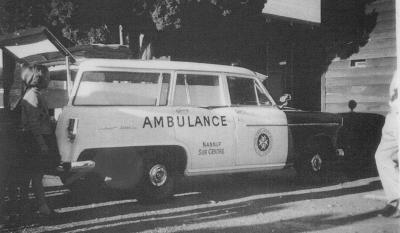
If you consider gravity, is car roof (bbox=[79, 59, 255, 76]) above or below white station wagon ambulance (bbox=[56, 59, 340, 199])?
above

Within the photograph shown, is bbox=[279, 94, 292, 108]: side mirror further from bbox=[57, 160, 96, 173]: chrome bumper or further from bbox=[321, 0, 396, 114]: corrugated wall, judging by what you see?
bbox=[321, 0, 396, 114]: corrugated wall

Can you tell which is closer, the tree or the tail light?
the tail light

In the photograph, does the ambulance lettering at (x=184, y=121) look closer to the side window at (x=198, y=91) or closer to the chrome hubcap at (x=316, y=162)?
the side window at (x=198, y=91)

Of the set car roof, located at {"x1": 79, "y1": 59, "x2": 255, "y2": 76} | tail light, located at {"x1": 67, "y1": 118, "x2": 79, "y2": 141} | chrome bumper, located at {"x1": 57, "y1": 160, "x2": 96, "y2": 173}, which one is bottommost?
chrome bumper, located at {"x1": 57, "y1": 160, "x2": 96, "y2": 173}

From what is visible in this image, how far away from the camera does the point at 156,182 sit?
588 centimetres

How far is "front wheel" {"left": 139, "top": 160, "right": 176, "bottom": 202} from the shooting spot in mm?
5801

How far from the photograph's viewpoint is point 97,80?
18.6 ft

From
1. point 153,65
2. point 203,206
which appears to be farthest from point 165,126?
point 203,206

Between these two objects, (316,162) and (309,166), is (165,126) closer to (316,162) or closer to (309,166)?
(309,166)

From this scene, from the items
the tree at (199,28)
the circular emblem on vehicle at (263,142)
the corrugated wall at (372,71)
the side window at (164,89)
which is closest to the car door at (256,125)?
the circular emblem on vehicle at (263,142)

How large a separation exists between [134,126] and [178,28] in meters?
3.82

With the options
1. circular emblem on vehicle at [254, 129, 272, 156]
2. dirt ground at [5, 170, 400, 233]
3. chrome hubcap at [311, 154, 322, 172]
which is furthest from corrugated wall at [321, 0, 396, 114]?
circular emblem on vehicle at [254, 129, 272, 156]

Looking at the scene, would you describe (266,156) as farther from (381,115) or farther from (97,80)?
(381,115)

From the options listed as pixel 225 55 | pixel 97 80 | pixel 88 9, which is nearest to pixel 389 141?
pixel 97 80
